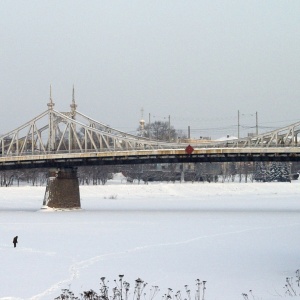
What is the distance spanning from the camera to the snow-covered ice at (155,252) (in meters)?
21.1

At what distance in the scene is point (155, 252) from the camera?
2830 centimetres

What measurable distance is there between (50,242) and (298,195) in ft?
181

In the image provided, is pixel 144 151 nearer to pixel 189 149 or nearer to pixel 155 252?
pixel 189 149

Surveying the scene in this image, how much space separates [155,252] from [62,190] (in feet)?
114

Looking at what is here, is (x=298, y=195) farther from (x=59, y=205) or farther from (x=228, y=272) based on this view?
(x=228, y=272)

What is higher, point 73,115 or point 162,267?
point 73,115

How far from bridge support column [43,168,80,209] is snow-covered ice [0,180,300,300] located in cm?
938

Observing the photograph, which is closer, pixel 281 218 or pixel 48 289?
pixel 48 289

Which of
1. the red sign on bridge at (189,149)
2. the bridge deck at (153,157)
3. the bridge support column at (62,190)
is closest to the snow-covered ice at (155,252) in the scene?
the bridge deck at (153,157)

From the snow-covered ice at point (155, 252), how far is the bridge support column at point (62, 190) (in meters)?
9.38

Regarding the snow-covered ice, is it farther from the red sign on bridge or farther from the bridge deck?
the red sign on bridge

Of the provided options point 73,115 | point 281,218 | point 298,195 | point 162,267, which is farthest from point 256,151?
point 162,267

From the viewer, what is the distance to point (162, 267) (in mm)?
24266

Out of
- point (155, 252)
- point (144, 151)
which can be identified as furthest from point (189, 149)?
point (155, 252)
